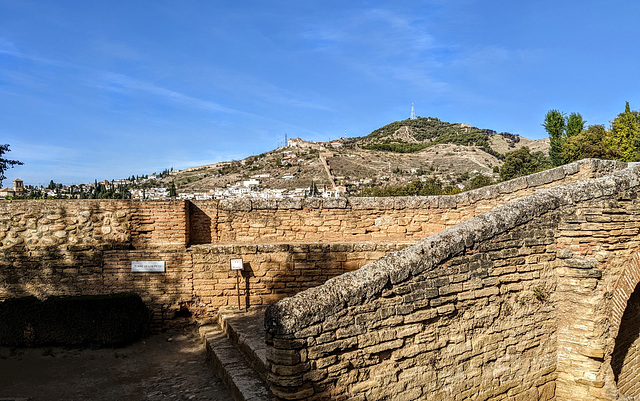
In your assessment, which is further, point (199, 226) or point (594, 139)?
point (594, 139)

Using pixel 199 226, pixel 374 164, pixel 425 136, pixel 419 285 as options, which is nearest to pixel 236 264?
pixel 199 226

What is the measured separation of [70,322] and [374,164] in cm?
7474

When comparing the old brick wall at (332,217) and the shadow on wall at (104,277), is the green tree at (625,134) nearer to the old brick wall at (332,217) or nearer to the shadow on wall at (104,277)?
the old brick wall at (332,217)

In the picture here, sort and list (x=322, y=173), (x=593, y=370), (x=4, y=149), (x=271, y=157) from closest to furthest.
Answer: (x=593, y=370), (x=4, y=149), (x=322, y=173), (x=271, y=157)

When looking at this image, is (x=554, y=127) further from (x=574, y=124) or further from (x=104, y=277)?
(x=104, y=277)

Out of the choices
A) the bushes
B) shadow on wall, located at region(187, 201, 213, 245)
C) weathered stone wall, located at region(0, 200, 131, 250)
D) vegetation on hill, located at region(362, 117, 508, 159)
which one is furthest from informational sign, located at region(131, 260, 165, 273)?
vegetation on hill, located at region(362, 117, 508, 159)

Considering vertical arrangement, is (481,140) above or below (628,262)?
above

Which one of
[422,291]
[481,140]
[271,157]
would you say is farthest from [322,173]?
[422,291]

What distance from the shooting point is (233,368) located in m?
5.10

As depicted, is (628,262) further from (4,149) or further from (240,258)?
(4,149)

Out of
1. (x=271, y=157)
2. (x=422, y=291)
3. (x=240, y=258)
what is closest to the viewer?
(x=422, y=291)

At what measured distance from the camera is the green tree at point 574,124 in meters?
53.9

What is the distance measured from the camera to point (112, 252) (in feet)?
23.5

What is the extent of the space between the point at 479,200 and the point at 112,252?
6.69 meters
